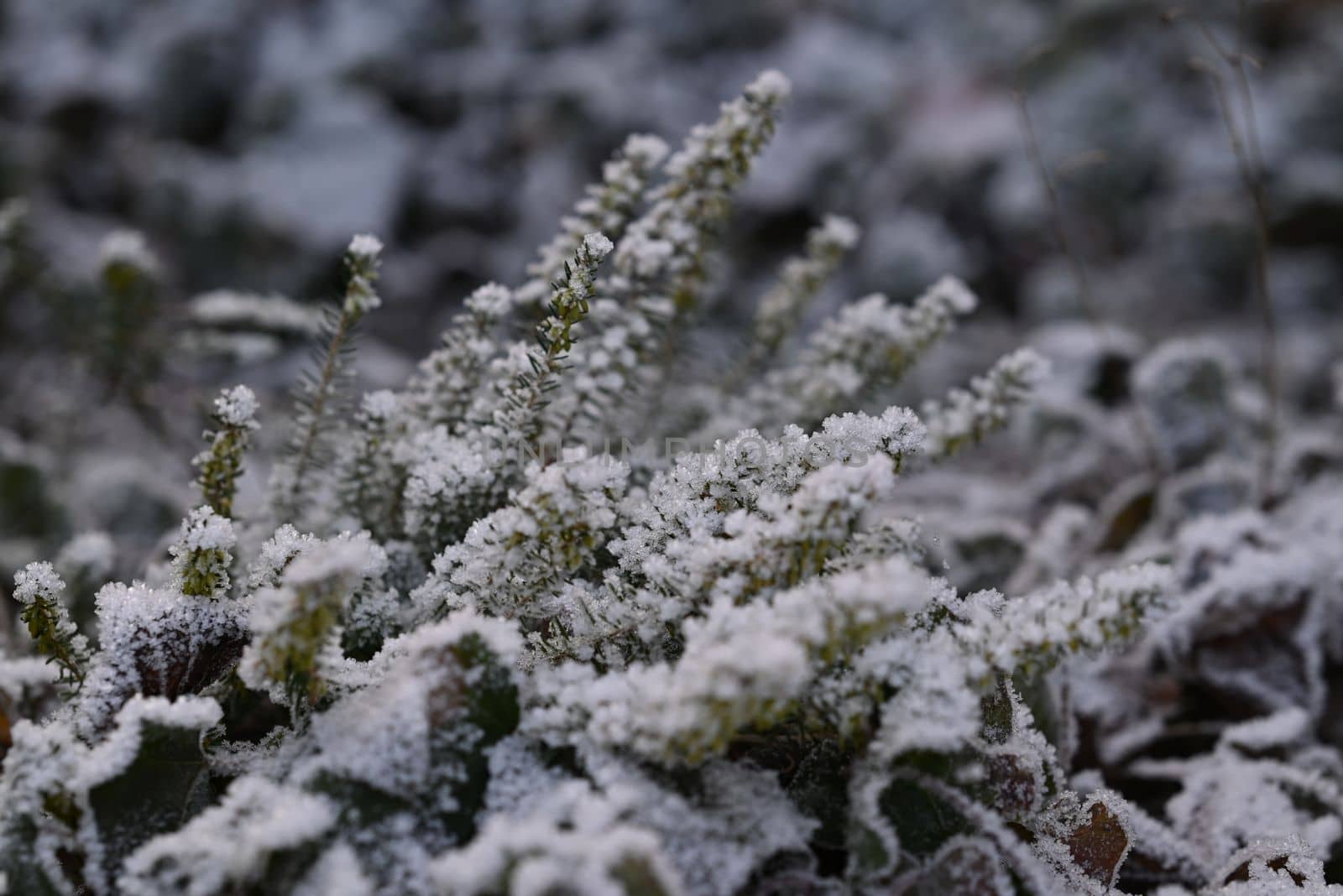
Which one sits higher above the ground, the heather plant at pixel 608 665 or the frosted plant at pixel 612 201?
the frosted plant at pixel 612 201

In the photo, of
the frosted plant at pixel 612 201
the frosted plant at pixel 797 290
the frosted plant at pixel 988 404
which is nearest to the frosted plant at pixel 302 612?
the frosted plant at pixel 612 201

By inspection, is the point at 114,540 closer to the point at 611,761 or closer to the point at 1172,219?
the point at 611,761

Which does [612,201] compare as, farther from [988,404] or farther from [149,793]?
[149,793]

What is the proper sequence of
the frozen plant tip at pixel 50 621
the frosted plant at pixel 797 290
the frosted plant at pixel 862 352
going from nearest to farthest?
the frozen plant tip at pixel 50 621
the frosted plant at pixel 862 352
the frosted plant at pixel 797 290

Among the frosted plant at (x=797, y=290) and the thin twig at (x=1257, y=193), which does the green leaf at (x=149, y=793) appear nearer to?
the frosted plant at (x=797, y=290)

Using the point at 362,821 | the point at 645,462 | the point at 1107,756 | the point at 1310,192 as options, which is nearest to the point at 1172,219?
the point at 1310,192


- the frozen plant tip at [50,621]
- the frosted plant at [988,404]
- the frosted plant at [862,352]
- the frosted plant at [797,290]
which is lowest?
the frozen plant tip at [50,621]

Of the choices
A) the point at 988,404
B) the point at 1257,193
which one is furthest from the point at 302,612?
the point at 1257,193

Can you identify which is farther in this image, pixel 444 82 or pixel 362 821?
pixel 444 82
